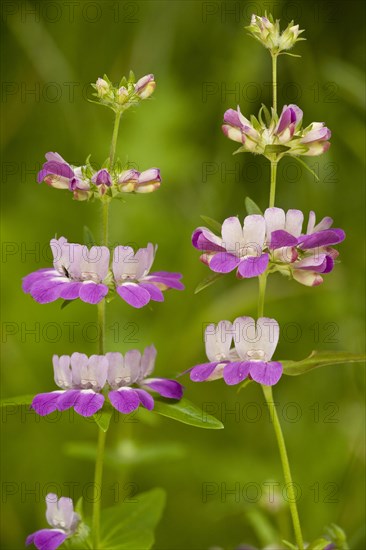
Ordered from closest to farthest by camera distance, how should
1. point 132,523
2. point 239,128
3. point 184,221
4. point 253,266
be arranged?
1. point 253,266
2. point 239,128
3. point 132,523
4. point 184,221

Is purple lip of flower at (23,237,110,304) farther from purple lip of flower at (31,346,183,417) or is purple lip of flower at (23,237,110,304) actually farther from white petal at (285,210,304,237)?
white petal at (285,210,304,237)

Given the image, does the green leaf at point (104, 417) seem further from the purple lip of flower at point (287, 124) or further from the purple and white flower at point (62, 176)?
the purple lip of flower at point (287, 124)

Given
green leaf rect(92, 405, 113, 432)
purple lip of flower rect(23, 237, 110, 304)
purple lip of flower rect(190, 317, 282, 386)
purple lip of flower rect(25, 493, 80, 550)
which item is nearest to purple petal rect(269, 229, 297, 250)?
purple lip of flower rect(190, 317, 282, 386)

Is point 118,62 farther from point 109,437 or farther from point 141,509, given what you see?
point 141,509

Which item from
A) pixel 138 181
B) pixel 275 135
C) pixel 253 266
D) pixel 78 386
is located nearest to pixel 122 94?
pixel 138 181

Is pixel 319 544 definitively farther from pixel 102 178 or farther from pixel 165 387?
pixel 102 178

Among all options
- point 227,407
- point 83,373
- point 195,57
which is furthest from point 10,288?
point 83,373
